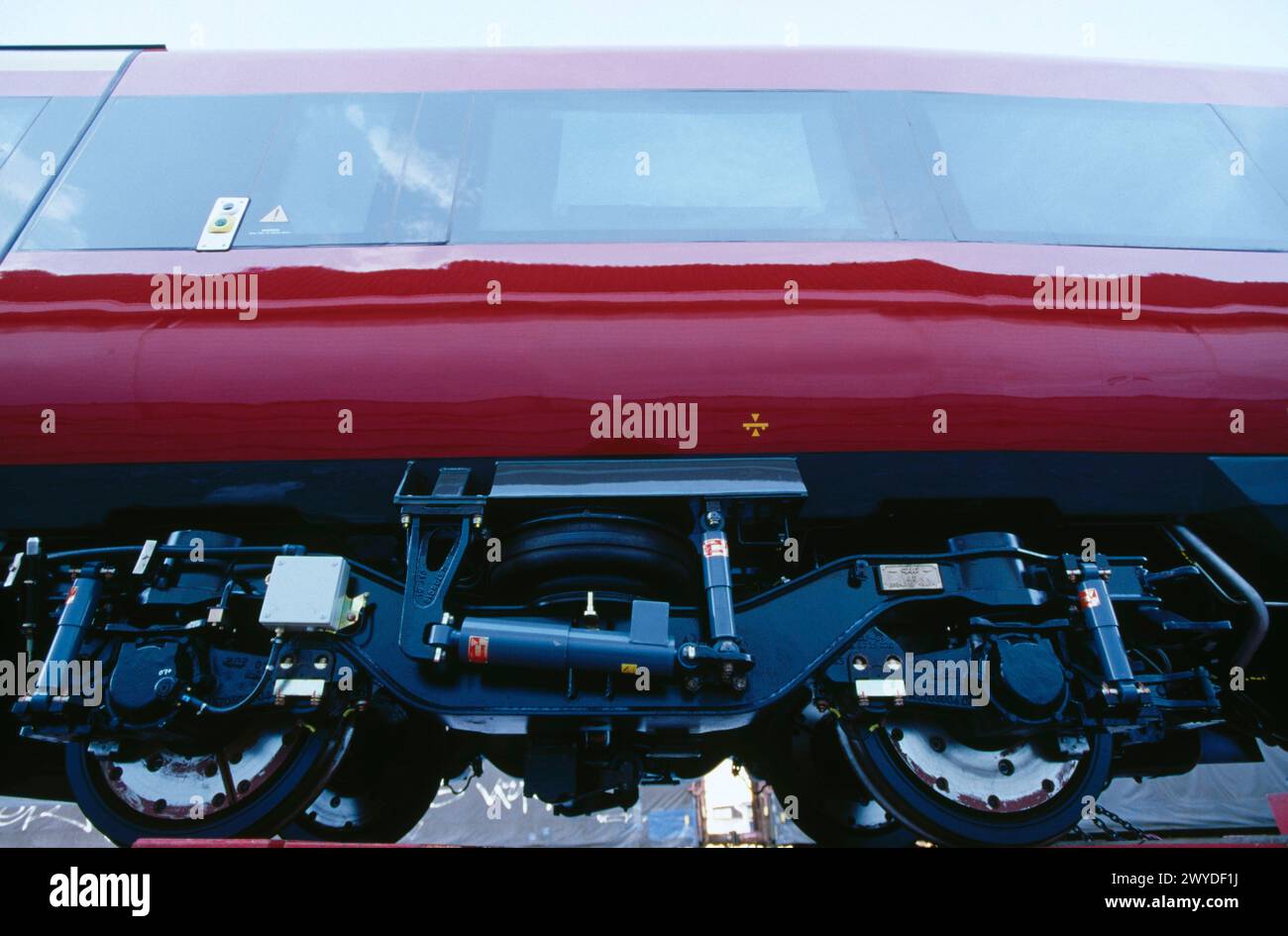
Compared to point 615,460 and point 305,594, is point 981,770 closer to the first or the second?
point 615,460

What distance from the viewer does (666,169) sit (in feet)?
7.57

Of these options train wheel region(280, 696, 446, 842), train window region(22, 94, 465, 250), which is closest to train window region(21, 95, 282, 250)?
train window region(22, 94, 465, 250)

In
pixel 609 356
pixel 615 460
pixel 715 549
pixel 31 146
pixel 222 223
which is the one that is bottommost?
pixel 715 549

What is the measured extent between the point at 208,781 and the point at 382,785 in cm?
60

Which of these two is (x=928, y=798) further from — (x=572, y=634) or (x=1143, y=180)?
(x=1143, y=180)

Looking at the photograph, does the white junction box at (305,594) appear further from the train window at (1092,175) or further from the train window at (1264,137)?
the train window at (1264,137)

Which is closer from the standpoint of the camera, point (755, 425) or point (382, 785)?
point (755, 425)

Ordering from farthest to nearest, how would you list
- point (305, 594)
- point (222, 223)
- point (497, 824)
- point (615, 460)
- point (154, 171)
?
1. point (497, 824)
2. point (154, 171)
3. point (222, 223)
4. point (615, 460)
5. point (305, 594)

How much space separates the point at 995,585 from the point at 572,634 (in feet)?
4.01

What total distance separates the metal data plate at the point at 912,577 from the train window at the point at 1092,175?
105 centimetres

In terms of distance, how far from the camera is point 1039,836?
6.13 ft

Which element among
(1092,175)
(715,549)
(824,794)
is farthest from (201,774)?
(1092,175)

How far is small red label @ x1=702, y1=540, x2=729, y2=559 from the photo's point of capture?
75.7 inches

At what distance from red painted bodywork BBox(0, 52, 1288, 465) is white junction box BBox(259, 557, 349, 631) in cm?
33
